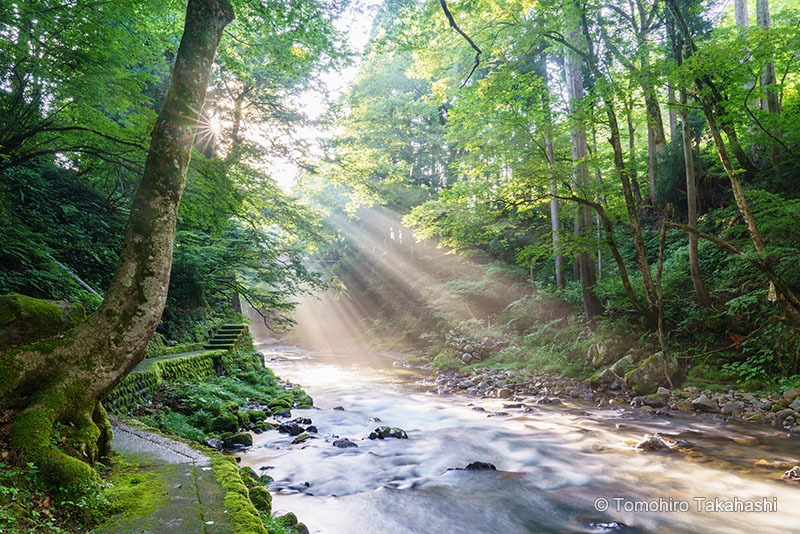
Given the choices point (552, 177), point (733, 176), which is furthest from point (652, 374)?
point (552, 177)

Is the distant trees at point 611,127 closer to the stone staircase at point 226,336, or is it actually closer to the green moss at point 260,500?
the green moss at point 260,500

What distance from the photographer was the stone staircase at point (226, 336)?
42.3ft

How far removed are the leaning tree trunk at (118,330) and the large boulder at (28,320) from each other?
0.35 m

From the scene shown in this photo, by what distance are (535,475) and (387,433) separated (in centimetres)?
283

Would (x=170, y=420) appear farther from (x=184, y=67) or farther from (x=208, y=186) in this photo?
(x=184, y=67)

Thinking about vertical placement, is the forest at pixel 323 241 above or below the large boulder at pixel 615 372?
above

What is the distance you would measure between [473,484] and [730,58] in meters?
8.42

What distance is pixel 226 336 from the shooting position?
14.4 metres

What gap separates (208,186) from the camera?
19.9ft

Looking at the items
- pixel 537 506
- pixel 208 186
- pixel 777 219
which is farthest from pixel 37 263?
pixel 777 219

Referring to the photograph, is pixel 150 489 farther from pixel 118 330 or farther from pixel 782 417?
pixel 782 417

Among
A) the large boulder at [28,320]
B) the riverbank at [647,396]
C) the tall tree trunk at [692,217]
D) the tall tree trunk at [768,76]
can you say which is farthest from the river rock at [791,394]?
the large boulder at [28,320]

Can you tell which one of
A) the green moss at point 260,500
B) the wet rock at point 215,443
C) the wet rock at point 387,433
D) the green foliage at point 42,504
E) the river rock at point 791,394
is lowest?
the wet rock at point 387,433

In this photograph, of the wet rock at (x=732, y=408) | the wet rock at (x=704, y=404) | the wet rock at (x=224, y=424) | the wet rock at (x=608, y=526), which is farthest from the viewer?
the wet rock at (x=704, y=404)
